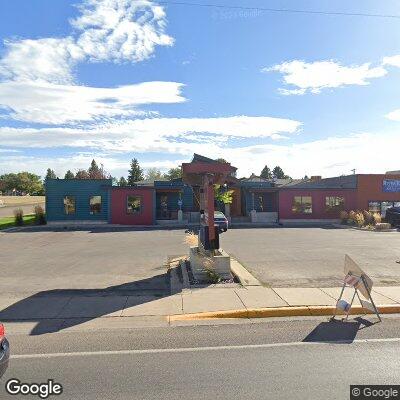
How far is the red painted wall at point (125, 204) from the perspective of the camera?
31750 mm

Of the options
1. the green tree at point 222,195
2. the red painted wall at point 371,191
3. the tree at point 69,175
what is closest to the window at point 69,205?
the green tree at point 222,195

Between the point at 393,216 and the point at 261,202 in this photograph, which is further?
the point at 261,202

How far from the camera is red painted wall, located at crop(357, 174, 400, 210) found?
34.6 m

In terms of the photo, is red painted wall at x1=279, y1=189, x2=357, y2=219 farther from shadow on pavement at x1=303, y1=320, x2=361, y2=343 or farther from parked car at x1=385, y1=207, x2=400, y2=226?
shadow on pavement at x1=303, y1=320, x2=361, y2=343

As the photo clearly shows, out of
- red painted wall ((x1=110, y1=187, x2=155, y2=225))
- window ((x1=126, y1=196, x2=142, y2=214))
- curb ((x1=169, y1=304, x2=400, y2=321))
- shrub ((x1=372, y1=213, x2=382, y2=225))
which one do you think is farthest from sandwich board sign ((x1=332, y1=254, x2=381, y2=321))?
shrub ((x1=372, y1=213, x2=382, y2=225))

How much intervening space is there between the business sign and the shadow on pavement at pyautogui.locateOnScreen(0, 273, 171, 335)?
3020cm

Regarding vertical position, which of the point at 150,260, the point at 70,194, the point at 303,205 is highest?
the point at 70,194

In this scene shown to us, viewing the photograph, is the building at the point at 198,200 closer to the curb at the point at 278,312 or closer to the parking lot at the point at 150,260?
the parking lot at the point at 150,260

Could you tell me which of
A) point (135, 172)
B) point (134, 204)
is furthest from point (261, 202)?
point (135, 172)

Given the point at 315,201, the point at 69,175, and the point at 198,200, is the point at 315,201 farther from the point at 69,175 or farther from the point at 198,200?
the point at 69,175

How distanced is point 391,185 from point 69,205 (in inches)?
1139

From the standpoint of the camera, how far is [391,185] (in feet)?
114

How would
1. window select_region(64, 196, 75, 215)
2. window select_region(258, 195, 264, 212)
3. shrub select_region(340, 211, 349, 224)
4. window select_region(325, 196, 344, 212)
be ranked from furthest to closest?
window select_region(258, 195, 264, 212)
window select_region(325, 196, 344, 212)
shrub select_region(340, 211, 349, 224)
window select_region(64, 196, 75, 215)

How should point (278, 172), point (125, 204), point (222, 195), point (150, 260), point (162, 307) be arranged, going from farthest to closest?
point (278, 172)
point (222, 195)
point (125, 204)
point (150, 260)
point (162, 307)
